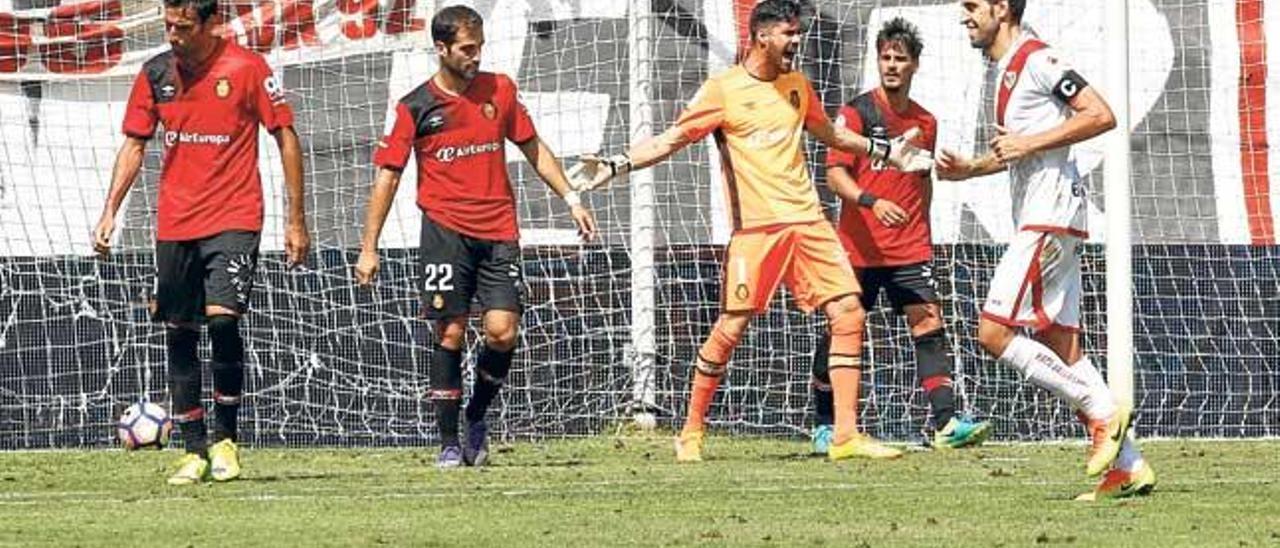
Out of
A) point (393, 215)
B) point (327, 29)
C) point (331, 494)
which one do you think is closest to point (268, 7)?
point (327, 29)

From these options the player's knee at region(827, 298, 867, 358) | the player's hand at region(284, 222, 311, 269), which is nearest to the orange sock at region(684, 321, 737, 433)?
the player's knee at region(827, 298, 867, 358)

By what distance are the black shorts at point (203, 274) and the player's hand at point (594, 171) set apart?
4.55 ft

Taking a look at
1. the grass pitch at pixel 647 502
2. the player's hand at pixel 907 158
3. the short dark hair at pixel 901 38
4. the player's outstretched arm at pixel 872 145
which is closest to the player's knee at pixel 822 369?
the grass pitch at pixel 647 502

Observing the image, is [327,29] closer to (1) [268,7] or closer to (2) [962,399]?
(1) [268,7]

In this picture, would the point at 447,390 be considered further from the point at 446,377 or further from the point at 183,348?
the point at 183,348

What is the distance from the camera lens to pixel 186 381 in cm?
1197

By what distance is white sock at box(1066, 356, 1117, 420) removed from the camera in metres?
10.4

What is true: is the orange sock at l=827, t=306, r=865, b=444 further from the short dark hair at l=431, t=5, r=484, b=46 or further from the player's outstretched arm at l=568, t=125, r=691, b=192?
the short dark hair at l=431, t=5, r=484, b=46

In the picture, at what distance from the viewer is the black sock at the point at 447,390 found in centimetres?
1307

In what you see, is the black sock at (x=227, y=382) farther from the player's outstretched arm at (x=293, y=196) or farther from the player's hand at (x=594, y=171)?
the player's hand at (x=594, y=171)

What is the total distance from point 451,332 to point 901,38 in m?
2.67

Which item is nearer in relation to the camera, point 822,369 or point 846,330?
point 846,330

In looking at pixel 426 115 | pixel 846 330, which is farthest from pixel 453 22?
pixel 846 330

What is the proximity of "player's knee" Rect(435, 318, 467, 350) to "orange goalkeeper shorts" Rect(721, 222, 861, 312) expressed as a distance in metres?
1.20
